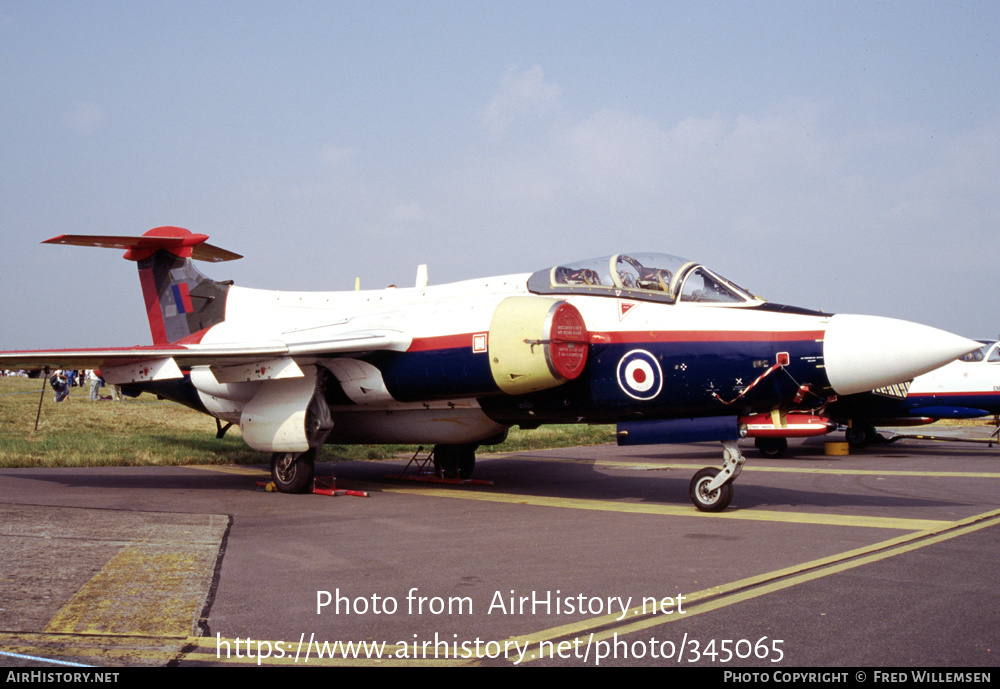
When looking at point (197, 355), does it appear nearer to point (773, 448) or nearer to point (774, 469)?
point (774, 469)

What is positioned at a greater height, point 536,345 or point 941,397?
point 536,345

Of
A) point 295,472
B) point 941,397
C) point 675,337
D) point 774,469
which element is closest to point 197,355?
point 295,472

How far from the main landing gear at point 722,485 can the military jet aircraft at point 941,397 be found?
11.1m

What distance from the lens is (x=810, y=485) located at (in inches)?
462

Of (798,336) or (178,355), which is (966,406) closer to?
(798,336)

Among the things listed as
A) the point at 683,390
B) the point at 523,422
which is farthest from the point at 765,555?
the point at 523,422

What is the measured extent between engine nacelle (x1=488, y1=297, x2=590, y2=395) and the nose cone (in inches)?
105

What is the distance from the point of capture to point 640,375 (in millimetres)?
8812

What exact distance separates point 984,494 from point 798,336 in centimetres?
452

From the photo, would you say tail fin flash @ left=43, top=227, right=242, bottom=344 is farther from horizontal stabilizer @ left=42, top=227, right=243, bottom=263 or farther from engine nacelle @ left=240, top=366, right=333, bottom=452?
engine nacelle @ left=240, top=366, right=333, bottom=452

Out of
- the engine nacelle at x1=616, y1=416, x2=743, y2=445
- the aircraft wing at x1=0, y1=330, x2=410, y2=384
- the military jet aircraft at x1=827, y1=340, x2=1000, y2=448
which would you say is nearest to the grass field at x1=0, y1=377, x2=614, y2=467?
the aircraft wing at x1=0, y1=330, x2=410, y2=384

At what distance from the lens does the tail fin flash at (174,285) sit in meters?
14.1

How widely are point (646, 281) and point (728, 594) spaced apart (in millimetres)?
4916

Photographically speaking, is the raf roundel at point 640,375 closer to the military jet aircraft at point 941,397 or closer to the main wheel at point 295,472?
the main wheel at point 295,472
